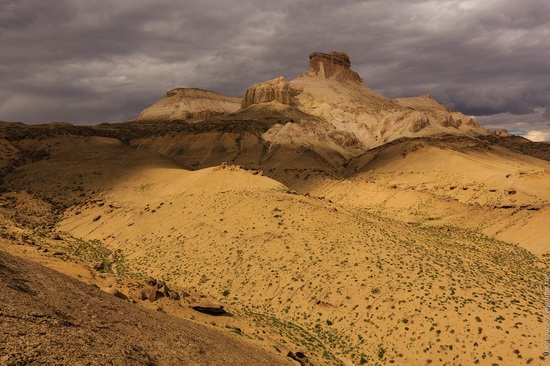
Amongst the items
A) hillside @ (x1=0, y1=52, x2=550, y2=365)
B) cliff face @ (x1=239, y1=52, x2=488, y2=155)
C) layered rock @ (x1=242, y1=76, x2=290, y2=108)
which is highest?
layered rock @ (x1=242, y1=76, x2=290, y2=108)

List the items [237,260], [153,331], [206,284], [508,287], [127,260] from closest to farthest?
1. [153,331]
2. [508,287]
3. [206,284]
4. [237,260]
5. [127,260]

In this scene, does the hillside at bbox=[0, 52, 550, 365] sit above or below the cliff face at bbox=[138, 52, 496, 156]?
below

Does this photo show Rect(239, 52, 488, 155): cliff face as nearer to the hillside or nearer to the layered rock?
the layered rock

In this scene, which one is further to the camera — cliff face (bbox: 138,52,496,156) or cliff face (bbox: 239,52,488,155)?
cliff face (bbox: 239,52,488,155)

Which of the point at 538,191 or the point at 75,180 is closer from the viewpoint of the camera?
the point at 538,191

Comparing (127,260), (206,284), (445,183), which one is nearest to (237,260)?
(206,284)

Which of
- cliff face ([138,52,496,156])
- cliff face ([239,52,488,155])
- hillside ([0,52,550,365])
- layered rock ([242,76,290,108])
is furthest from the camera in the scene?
layered rock ([242,76,290,108])

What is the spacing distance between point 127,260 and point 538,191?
5535 cm

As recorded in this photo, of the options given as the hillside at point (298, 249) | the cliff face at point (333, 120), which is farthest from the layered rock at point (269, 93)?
the hillside at point (298, 249)

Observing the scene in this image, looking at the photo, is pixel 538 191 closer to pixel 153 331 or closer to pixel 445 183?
pixel 445 183

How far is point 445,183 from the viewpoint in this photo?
74.5 m

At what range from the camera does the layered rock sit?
186m

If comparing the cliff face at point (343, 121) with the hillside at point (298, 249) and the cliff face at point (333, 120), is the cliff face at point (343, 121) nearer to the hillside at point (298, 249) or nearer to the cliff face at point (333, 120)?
the cliff face at point (333, 120)

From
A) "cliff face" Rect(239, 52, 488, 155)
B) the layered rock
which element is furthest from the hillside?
the layered rock
